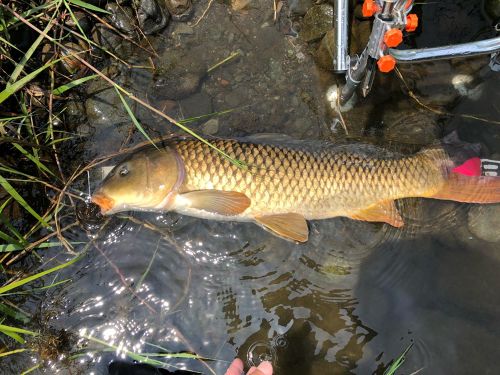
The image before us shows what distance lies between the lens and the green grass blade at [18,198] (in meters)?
2.76

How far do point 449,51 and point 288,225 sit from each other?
1.58 metres

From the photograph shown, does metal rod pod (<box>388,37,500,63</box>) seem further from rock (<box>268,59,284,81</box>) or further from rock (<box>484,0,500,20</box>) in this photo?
rock (<box>268,59,284,81</box>)

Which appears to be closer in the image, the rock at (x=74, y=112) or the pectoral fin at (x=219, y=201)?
the pectoral fin at (x=219, y=201)

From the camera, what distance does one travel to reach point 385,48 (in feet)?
8.28

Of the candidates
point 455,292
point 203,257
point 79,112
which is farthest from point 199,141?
point 455,292

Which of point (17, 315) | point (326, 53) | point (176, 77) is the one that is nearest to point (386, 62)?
point (326, 53)

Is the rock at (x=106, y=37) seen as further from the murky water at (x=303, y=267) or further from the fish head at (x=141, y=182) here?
the fish head at (x=141, y=182)

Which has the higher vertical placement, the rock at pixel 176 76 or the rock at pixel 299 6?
the rock at pixel 299 6

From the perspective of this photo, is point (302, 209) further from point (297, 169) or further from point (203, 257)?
point (203, 257)

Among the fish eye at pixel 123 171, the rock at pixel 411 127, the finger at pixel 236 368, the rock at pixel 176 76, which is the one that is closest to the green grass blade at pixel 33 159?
the fish eye at pixel 123 171

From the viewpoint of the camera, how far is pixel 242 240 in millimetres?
3268

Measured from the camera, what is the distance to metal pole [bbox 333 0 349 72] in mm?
2963

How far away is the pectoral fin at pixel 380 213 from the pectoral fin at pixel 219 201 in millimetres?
869

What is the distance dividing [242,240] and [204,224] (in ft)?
1.07
